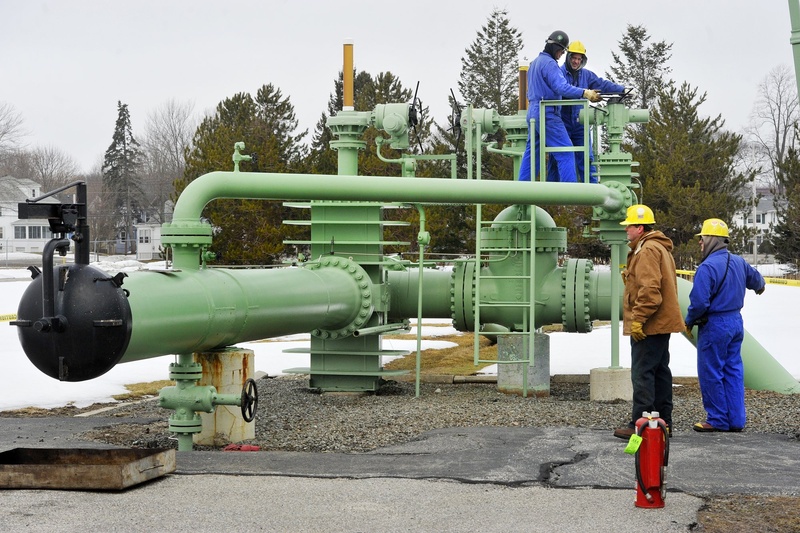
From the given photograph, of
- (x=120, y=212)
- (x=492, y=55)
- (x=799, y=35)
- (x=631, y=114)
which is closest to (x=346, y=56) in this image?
(x=631, y=114)

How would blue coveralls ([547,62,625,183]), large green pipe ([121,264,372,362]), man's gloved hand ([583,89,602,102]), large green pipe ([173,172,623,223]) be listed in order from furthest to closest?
1. blue coveralls ([547,62,625,183])
2. man's gloved hand ([583,89,602,102])
3. large green pipe ([173,172,623,223])
4. large green pipe ([121,264,372,362])

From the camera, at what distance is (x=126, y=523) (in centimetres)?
592

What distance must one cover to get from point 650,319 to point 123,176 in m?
73.5

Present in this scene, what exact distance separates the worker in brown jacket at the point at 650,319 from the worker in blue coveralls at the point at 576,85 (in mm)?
4106

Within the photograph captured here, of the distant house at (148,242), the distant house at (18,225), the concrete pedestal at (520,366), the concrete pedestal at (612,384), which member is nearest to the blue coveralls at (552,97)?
the concrete pedestal at (520,366)

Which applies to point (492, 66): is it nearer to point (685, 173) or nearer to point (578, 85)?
point (685, 173)

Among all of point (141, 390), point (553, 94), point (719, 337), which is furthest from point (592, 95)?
point (141, 390)

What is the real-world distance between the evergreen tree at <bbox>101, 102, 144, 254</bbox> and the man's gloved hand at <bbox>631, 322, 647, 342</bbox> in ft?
234

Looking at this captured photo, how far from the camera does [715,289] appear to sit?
970cm

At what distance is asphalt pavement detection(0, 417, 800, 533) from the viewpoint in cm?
595

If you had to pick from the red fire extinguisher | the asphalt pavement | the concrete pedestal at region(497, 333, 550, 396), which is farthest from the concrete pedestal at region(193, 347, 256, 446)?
the red fire extinguisher

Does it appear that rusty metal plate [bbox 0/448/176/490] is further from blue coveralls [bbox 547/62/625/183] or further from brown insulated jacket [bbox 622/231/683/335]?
blue coveralls [bbox 547/62/625/183]

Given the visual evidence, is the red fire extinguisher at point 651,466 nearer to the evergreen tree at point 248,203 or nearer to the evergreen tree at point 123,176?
the evergreen tree at point 248,203

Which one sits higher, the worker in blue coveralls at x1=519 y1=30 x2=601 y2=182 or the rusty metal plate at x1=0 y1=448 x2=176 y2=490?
the worker in blue coveralls at x1=519 y1=30 x2=601 y2=182
